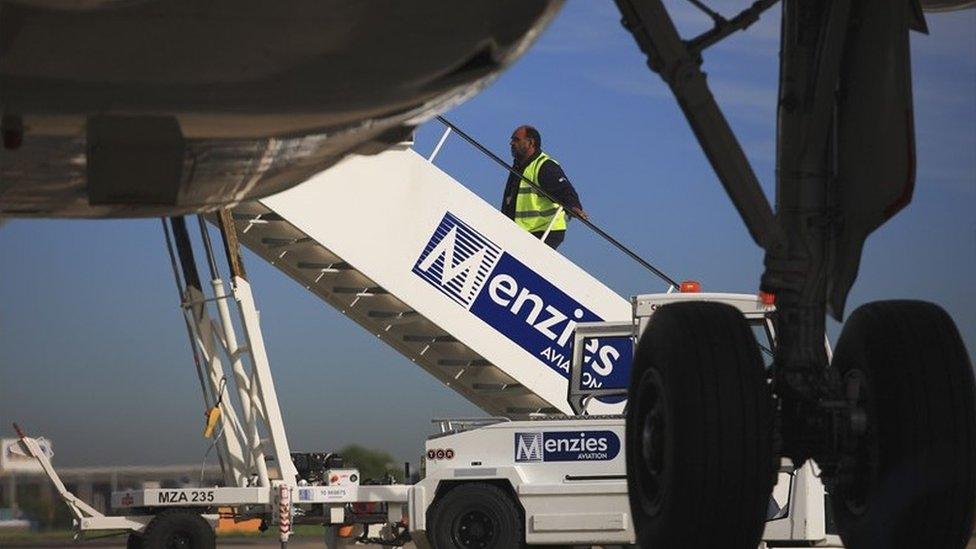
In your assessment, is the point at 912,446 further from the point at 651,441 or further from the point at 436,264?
the point at 436,264

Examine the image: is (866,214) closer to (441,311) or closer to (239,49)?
(239,49)

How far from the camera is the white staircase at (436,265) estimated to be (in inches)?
555

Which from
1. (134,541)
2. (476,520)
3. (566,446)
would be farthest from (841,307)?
(134,541)

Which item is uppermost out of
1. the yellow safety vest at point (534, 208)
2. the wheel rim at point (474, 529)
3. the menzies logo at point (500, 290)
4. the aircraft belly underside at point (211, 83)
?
the yellow safety vest at point (534, 208)

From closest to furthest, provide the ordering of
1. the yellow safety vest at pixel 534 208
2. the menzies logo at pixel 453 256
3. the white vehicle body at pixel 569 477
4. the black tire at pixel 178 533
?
the white vehicle body at pixel 569 477 → the black tire at pixel 178 533 → the menzies logo at pixel 453 256 → the yellow safety vest at pixel 534 208

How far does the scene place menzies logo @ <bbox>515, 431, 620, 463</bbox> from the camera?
1297 centimetres

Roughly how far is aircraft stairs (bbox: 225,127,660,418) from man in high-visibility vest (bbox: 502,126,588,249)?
35 cm

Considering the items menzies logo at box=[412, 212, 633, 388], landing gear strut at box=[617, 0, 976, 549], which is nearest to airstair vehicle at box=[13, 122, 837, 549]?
menzies logo at box=[412, 212, 633, 388]

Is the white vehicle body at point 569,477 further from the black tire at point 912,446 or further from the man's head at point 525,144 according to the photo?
the black tire at point 912,446

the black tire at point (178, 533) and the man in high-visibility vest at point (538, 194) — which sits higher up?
the man in high-visibility vest at point (538, 194)

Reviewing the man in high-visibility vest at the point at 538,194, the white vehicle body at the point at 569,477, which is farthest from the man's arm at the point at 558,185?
the white vehicle body at the point at 569,477

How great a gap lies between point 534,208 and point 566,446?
2.36m

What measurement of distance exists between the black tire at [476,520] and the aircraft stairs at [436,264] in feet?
4.57

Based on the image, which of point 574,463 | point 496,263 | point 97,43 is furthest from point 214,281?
point 97,43
